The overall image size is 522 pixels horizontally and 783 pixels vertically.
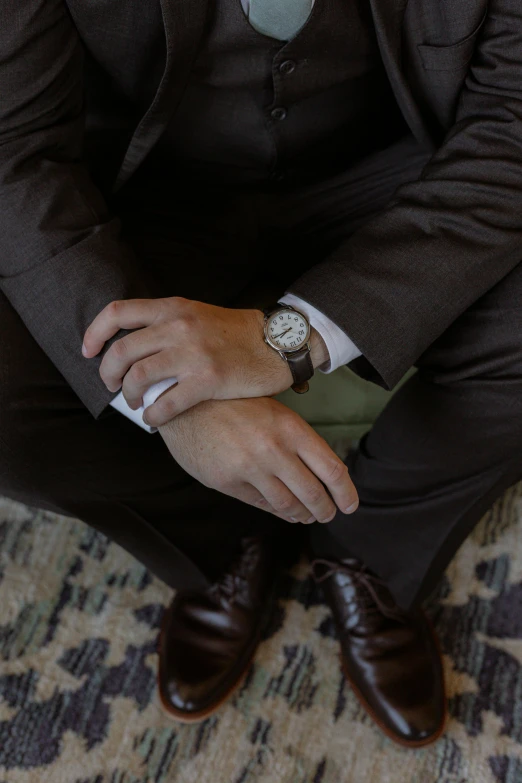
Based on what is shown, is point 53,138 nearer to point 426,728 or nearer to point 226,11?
point 226,11

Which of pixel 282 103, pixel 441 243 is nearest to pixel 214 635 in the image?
pixel 441 243

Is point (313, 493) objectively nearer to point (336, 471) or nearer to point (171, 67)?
point (336, 471)

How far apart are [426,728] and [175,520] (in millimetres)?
454

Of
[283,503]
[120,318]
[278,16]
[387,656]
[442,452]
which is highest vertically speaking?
[278,16]

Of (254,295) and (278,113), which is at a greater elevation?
(278,113)

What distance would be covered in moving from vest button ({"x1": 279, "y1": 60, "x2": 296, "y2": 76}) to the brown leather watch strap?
1.22ft

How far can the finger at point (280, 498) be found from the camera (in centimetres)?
79

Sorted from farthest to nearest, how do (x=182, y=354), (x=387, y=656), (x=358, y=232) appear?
1. (x=387, y=656)
2. (x=358, y=232)
3. (x=182, y=354)

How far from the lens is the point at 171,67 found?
2.79 ft

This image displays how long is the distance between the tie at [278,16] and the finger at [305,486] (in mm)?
514

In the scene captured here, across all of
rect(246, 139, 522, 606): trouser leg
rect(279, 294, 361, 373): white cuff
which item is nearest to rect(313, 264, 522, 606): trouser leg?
rect(246, 139, 522, 606): trouser leg

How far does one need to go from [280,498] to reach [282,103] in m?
0.53

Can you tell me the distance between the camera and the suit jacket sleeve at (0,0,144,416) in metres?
0.84

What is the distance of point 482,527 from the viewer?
48.9 inches
